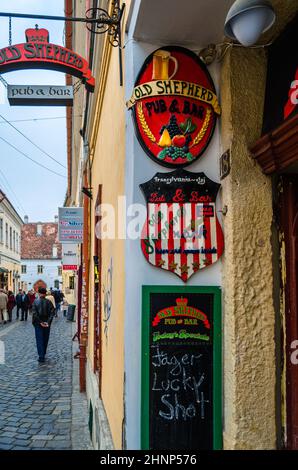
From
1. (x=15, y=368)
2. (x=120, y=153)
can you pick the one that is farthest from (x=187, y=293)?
(x=15, y=368)

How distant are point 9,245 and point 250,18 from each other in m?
41.9

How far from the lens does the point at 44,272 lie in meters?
63.5

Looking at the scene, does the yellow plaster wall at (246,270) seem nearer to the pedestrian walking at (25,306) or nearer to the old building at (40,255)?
the pedestrian walking at (25,306)

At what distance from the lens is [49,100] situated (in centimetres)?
564

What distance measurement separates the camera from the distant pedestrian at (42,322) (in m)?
11.2

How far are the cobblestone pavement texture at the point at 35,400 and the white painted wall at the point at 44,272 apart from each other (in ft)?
166

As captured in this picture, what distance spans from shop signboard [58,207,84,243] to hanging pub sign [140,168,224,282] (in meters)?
10.4

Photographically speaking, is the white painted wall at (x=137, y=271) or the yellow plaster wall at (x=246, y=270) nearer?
the yellow plaster wall at (x=246, y=270)

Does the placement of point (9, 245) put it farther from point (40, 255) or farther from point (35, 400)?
point (35, 400)

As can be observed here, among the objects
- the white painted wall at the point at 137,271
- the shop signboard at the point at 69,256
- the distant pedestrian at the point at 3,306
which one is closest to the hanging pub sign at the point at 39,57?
the white painted wall at the point at 137,271

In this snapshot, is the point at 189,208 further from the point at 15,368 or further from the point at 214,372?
the point at 15,368

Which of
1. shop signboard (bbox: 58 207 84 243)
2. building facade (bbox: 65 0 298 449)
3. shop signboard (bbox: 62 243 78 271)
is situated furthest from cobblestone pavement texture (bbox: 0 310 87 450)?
shop signboard (bbox: 62 243 78 271)
